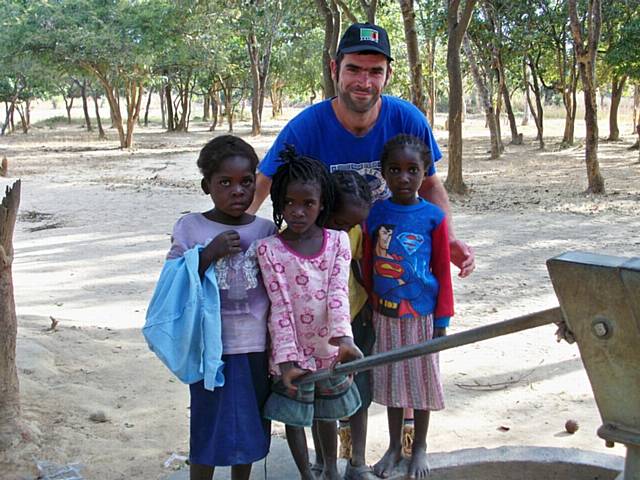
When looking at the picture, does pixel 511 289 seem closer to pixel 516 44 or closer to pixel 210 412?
pixel 210 412

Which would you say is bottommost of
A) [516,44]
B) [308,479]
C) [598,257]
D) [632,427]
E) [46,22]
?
[308,479]

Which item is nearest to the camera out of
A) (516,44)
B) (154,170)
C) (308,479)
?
(308,479)

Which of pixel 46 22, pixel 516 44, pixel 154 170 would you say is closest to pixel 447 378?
pixel 154 170

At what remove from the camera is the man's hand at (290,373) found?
2172 millimetres

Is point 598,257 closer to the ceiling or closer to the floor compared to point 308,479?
closer to the ceiling

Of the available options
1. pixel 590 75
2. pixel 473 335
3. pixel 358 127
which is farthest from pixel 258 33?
pixel 473 335

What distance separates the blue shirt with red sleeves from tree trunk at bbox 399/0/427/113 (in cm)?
778

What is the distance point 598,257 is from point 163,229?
8170 millimetres

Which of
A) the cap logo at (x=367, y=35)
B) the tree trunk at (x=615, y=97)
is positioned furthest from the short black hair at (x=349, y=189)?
the tree trunk at (x=615, y=97)

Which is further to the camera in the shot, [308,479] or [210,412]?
[308,479]

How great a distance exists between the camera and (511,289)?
237 inches

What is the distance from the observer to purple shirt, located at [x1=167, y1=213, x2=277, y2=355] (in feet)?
7.12

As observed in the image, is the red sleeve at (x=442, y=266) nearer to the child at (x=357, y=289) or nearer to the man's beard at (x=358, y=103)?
the child at (x=357, y=289)

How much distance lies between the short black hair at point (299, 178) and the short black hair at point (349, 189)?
1.9 inches
